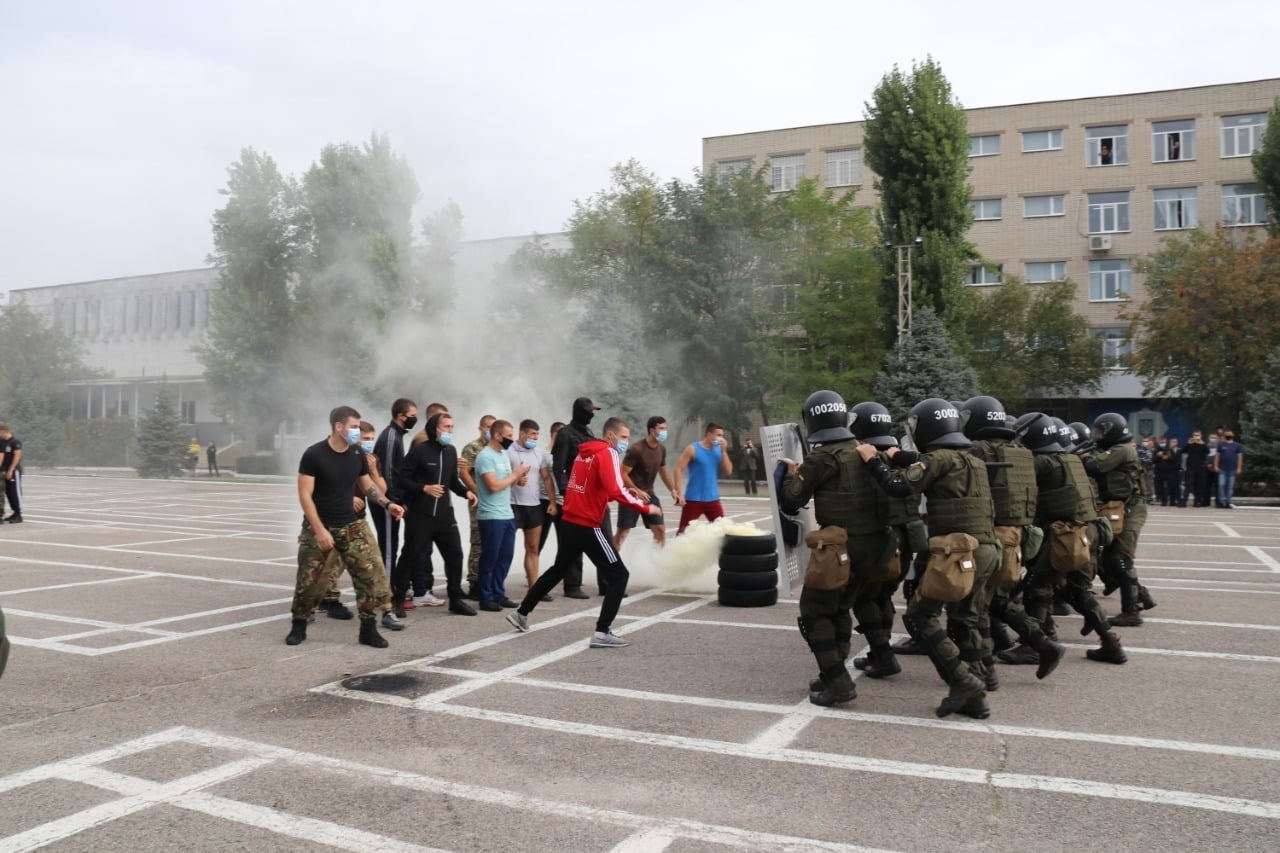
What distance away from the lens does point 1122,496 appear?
8062 millimetres

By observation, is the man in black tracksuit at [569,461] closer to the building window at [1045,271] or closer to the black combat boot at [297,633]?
the black combat boot at [297,633]

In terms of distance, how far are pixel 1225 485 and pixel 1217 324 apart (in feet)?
33.5

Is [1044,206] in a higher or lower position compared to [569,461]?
higher

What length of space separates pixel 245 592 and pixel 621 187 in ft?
109

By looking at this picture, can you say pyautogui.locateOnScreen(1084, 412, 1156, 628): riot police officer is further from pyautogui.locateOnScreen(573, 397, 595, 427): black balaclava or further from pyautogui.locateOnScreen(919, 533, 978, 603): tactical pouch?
pyautogui.locateOnScreen(573, 397, 595, 427): black balaclava

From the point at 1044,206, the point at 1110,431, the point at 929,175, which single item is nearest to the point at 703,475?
the point at 1110,431

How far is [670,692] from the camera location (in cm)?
588

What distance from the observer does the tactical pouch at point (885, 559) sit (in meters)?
5.62

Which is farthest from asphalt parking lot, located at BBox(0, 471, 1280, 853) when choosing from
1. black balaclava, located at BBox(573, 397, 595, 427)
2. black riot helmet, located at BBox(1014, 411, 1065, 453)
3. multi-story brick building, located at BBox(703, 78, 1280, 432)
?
multi-story brick building, located at BBox(703, 78, 1280, 432)

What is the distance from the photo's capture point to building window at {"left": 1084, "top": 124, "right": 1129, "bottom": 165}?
4012 centimetres

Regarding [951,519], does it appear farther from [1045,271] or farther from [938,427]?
[1045,271]

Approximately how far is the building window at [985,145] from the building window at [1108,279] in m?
6.44

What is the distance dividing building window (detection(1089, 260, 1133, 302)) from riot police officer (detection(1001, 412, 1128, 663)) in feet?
122

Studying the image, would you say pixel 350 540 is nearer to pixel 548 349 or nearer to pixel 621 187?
pixel 548 349
